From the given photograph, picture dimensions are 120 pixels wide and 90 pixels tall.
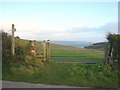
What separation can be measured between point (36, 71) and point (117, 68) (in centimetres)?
456

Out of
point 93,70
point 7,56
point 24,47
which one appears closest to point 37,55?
point 24,47

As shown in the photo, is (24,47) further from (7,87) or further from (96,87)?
(96,87)

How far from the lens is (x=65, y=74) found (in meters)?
8.62

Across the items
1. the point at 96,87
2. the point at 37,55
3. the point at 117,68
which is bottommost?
the point at 96,87

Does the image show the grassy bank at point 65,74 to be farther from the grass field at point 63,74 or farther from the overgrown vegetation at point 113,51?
the overgrown vegetation at point 113,51

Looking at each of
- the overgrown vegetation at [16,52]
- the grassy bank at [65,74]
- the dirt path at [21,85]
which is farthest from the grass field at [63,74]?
the dirt path at [21,85]

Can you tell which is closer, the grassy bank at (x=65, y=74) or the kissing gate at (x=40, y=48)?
the grassy bank at (x=65, y=74)

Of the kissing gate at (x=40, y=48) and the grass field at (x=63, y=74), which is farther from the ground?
the kissing gate at (x=40, y=48)

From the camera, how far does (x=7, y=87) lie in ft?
22.3

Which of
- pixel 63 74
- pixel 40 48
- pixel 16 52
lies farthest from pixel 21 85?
pixel 40 48

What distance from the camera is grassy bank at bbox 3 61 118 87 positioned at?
7.88 metres

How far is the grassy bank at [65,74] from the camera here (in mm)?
7875

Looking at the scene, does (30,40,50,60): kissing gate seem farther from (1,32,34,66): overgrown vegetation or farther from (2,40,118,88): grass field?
(2,40,118,88): grass field

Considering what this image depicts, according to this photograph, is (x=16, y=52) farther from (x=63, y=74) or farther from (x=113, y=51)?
(x=113, y=51)
